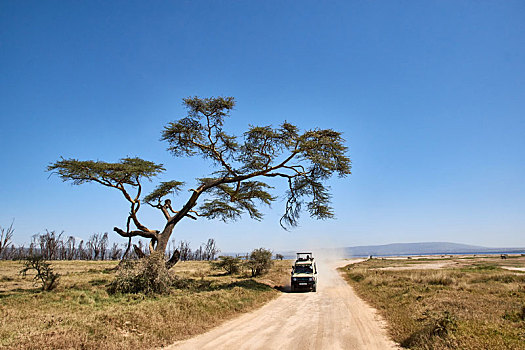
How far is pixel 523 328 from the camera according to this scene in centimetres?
874

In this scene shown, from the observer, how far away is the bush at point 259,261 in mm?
29812

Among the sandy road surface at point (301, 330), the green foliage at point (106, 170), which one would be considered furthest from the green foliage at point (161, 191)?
the sandy road surface at point (301, 330)

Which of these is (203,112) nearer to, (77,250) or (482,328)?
(482,328)

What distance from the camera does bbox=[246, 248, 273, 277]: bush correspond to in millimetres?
29812

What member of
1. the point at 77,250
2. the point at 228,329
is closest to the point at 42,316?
the point at 228,329

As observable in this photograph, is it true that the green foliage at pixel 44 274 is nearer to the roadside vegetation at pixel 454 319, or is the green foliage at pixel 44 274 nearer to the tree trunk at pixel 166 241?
the tree trunk at pixel 166 241

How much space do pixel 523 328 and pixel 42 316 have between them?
15.2m

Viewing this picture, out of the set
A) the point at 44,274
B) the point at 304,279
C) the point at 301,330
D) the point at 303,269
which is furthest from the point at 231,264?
the point at 301,330

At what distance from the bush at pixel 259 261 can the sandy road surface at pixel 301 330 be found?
15602mm

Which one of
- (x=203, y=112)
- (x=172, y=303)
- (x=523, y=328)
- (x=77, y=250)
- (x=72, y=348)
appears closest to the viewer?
(x=72, y=348)

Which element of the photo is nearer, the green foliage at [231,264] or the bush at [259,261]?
the bush at [259,261]

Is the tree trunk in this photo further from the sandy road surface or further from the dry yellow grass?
the sandy road surface

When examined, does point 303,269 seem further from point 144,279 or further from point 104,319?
point 104,319

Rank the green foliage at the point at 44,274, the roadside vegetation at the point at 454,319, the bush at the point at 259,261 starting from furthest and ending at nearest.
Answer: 1. the bush at the point at 259,261
2. the green foliage at the point at 44,274
3. the roadside vegetation at the point at 454,319
